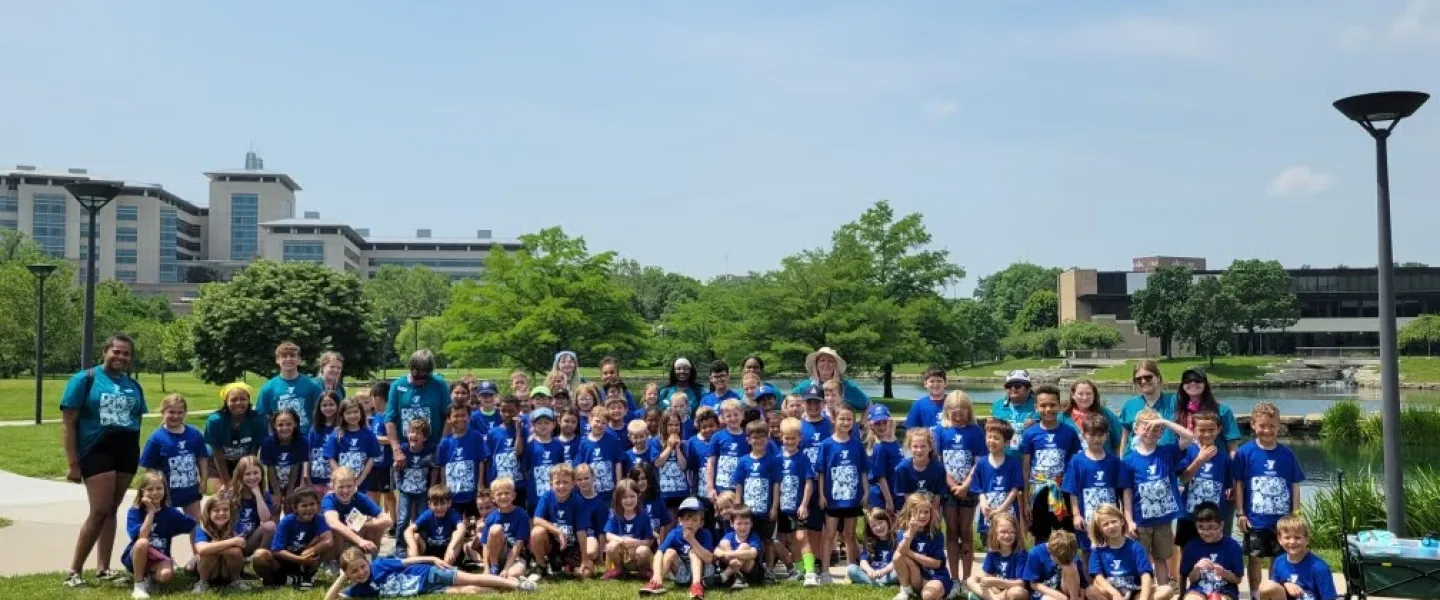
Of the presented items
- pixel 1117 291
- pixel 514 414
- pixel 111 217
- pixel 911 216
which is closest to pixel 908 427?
pixel 514 414

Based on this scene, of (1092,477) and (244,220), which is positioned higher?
(244,220)

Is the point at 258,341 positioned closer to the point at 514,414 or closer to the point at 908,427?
the point at 514,414

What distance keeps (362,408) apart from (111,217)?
419 ft

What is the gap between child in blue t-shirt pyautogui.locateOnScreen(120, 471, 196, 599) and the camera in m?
7.25

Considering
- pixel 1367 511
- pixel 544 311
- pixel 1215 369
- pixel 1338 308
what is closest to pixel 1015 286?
pixel 1338 308

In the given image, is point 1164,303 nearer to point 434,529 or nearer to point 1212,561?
point 1212,561

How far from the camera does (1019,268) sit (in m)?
139

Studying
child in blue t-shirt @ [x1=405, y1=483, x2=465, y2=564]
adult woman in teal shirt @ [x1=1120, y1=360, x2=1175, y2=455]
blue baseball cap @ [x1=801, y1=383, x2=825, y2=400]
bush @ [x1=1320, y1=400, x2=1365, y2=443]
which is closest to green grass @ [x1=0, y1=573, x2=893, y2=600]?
child in blue t-shirt @ [x1=405, y1=483, x2=465, y2=564]

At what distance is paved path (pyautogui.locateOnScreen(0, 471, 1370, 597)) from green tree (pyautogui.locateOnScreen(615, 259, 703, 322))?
72.4 metres

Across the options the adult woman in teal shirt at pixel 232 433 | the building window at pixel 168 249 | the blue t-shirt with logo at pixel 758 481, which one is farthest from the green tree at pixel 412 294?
the blue t-shirt with logo at pixel 758 481

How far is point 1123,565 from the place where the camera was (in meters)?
6.61

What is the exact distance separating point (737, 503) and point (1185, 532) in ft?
10.6

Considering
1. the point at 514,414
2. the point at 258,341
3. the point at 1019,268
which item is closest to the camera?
the point at 514,414

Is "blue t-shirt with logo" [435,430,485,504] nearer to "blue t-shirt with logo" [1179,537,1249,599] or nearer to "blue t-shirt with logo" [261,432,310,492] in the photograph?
"blue t-shirt with logo" [261,432,310,492]
